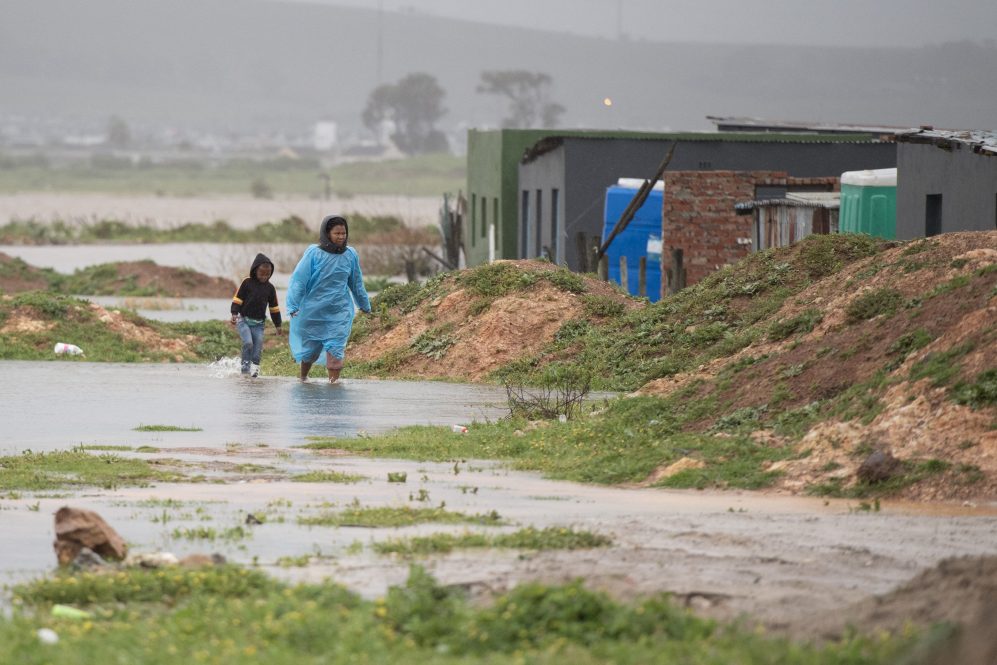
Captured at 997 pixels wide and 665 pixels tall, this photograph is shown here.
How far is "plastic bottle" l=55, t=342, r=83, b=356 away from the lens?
23.7 m

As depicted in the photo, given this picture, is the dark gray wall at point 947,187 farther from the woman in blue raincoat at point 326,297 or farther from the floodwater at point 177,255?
the floodwater at point 177,255

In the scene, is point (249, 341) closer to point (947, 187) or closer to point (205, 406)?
point (205, 406)

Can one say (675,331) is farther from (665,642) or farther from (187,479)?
(665,642)

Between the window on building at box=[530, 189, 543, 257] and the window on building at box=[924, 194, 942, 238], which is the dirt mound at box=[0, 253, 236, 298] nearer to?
the window on building at box=[530, 189, 543, 257]

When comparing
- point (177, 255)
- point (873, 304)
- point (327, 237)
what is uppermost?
point (327, 237)

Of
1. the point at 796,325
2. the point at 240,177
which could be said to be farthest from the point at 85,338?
the point at 240,177

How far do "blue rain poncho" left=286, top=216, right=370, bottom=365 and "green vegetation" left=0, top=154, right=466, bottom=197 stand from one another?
112402mm

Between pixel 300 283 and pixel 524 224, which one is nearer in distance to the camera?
pixel 300 283

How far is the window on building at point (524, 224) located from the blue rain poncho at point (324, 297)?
20.7 metres

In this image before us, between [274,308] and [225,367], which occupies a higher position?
[274,308]

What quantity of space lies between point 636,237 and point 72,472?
2146 centimetres

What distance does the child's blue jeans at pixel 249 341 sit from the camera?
20.5 metres

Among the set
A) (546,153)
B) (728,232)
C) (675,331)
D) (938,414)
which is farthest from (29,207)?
(938,414)

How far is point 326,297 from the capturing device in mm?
20094
